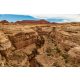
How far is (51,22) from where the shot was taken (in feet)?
12.4

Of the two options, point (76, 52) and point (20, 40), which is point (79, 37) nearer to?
point (76, 52)

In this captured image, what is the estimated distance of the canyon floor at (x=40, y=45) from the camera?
371 cm

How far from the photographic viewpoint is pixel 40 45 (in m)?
3.75

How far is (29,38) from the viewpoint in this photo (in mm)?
3721

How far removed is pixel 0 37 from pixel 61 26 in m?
0.89

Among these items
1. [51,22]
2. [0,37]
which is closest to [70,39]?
[51,22]

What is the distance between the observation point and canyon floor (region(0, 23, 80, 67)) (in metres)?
3.71
